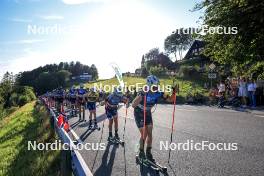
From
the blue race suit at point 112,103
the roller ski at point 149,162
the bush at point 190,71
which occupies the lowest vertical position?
the roller ski at point 149,162

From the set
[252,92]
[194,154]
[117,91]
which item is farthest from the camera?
[252,92]

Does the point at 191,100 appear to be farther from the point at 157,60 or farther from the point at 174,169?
the point at 157,60

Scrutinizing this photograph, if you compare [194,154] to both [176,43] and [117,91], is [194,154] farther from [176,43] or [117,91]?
[176,43]

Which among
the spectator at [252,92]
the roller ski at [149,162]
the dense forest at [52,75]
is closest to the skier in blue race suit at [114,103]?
the roller ski at [149,162]

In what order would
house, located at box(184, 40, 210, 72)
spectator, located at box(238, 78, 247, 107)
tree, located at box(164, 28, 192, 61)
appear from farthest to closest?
1. tree, located at box(164, 28, 192, 61)
2. house, located at box(184, 40, 210, 72)
3. spectator, located at box(238, 78, 247, 107)

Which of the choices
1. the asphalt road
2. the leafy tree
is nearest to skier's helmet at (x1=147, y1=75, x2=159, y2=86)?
the asphalt road

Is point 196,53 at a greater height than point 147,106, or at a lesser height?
greater

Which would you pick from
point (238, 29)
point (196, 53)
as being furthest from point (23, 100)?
point (238, 29)

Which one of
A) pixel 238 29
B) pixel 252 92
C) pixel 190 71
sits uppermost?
pixel 238 29

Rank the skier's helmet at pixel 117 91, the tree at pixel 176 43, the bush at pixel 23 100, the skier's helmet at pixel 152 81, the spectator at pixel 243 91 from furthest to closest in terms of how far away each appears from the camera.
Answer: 1. the tree at pixel 176 43
2. the bush at pixel 23 100
3. the spectator at pixel 243 91
4. the skier's helmet at pixel 117 91
5. the skier's helmet at pixel 152 81

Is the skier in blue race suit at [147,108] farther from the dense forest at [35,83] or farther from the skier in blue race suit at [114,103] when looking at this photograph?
the dense forest at [35,83]

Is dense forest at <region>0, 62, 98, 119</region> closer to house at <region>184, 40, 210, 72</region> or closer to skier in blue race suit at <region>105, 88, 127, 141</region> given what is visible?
house at <region>184, 40, 210, 72</region>

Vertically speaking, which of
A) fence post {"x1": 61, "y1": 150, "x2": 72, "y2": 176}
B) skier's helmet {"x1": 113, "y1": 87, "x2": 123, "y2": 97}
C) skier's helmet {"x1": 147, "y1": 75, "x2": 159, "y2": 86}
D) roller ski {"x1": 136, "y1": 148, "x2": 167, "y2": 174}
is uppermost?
skier's helmet {"x1": 147, "y1": 75, "x2": 159, "y2": 86}

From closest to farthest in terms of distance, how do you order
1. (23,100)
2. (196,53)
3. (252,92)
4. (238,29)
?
1. (238,29)
2. (252,92)
3. (196,53)
4. (23,100)
